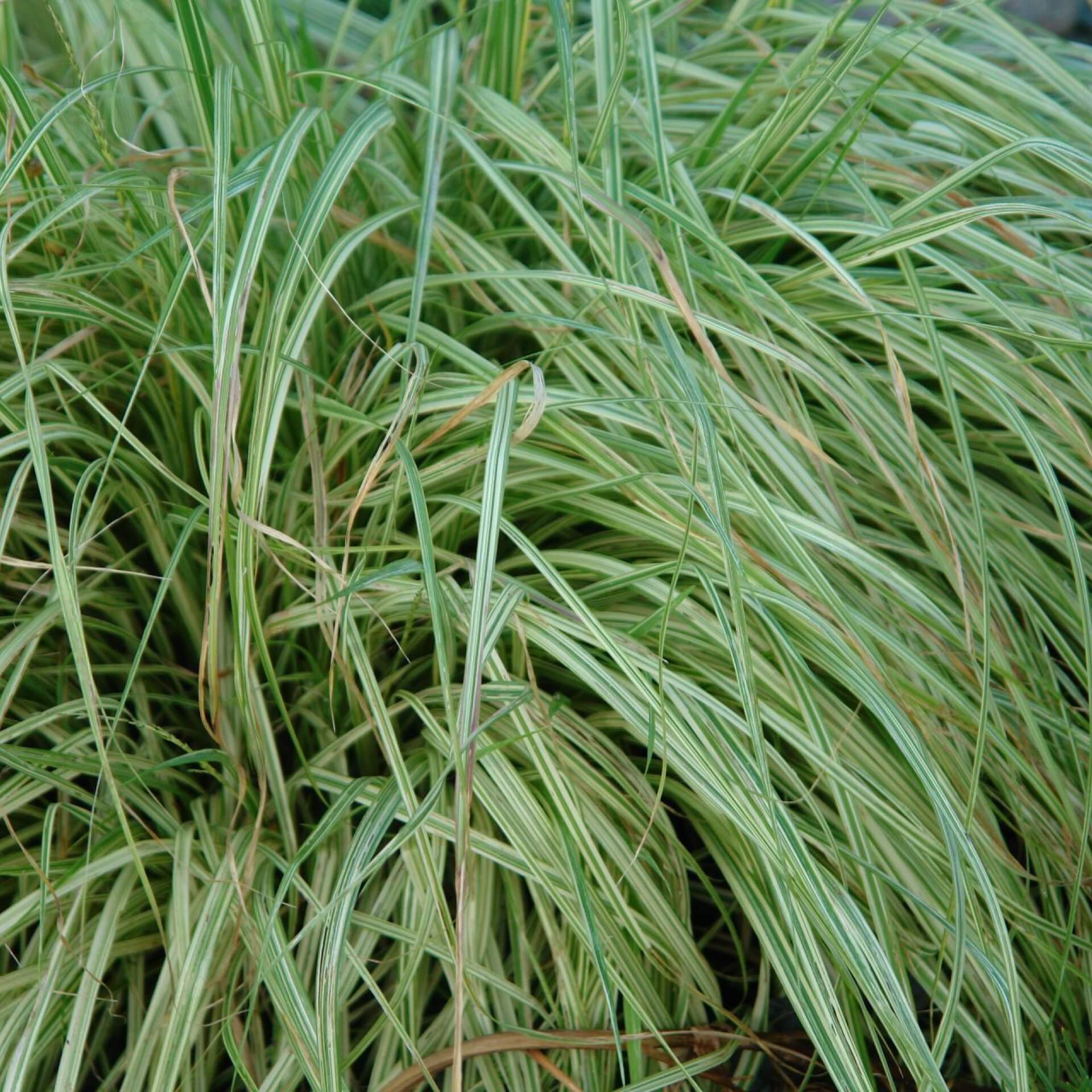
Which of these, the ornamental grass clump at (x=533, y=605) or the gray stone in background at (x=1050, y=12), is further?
the gray stone in background at (x=1050, y=12)

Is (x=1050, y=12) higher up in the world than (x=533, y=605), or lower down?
higher up

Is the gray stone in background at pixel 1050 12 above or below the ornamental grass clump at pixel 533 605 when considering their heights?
above

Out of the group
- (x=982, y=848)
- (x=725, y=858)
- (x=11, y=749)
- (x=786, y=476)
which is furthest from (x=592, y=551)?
(x=11, y=749)

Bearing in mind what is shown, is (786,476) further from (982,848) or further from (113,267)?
(113,267)

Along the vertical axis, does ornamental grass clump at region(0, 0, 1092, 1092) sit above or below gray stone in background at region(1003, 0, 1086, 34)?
below

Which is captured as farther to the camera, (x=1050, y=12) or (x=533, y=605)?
(x=1050, y=12)
